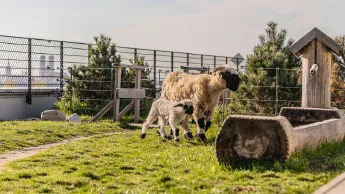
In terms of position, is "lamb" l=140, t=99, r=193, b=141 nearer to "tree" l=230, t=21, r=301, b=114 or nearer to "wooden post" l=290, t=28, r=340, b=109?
"wooden post" l=290, t=28, r=340, b=109

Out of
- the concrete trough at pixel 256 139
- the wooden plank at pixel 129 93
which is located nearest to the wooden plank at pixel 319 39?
the concrete trough at pixel 256 139

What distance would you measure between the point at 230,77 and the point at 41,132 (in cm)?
532

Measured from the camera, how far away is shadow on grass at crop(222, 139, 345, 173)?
7504 millimetres

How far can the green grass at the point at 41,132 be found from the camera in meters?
12.4

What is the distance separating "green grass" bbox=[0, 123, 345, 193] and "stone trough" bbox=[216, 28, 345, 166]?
0.20 metres

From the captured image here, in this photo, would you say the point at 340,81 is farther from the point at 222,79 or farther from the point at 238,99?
the point at 222,79

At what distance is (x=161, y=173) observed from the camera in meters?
7.81

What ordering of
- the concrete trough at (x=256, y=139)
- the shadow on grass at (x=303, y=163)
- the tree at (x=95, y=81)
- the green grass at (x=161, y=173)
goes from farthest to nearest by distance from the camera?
the tree at (x=95, y=81) → the concrete trough at (x=256, y=139) → the shadow on grass at (x=303, y=163) → the green grass at (x=161, y=173)

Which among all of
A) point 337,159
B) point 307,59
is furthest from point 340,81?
point 337,159

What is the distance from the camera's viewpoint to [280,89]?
54.6 feet

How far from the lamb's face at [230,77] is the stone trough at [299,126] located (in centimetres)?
122

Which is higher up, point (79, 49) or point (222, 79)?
point (79, 49)

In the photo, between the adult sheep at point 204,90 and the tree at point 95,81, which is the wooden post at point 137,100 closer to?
the tree at point 95,81

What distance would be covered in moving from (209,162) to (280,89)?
862cm
